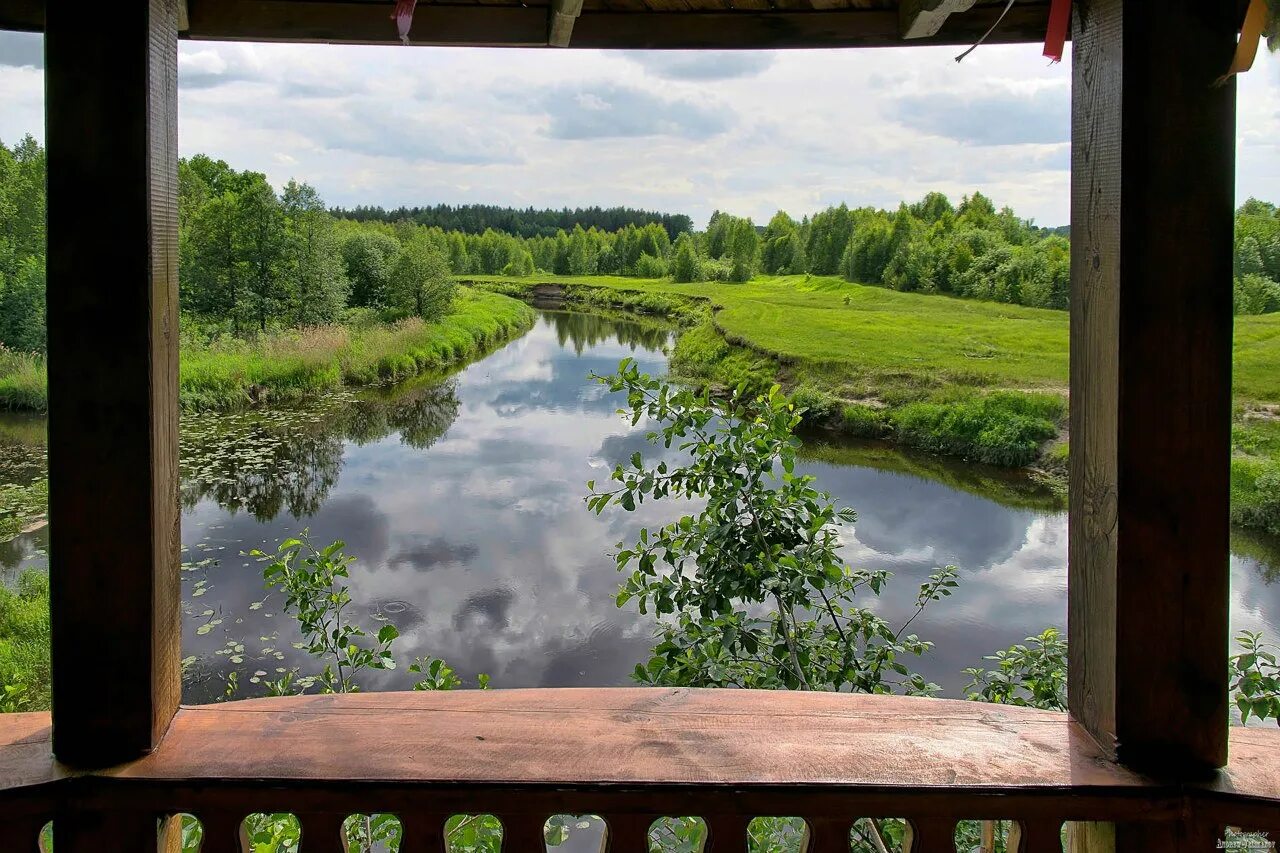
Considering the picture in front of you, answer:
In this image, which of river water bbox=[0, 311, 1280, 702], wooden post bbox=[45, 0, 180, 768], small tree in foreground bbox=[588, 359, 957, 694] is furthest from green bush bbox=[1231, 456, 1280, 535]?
wooden post bbox=[45, 0, 180, 768]

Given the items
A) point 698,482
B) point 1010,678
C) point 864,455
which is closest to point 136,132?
point 698,482

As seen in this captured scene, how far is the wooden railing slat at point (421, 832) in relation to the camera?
0.96 meters

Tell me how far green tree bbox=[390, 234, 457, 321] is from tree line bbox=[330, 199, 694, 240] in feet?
78.8

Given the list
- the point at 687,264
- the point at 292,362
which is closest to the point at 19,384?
the point at 292,362

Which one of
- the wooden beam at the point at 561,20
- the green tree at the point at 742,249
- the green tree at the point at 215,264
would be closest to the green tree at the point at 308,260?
the green tree at the point at 215,264

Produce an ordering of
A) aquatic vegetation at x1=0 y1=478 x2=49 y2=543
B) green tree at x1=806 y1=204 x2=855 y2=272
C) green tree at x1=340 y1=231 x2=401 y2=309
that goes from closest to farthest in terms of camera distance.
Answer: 1. aquatic vegetation at x1=0 y1=478 x2=49 y2=543
2. green tree at x1=340 y1=231 x2=401 y2=309
3. green tree at x1=806 y1=204 x2=855 y2=272

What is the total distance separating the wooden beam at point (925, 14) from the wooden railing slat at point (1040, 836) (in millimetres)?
1082

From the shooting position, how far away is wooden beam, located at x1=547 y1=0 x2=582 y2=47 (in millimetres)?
1336

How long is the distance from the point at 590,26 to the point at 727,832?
1267mm

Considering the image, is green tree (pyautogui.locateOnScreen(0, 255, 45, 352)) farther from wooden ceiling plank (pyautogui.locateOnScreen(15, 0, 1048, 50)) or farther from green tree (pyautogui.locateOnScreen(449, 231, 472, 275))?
green tree (pyautogui.locateOnScreen(449, 231, 472, 275))

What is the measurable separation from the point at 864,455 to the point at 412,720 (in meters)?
12.1

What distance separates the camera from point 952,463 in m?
12.4

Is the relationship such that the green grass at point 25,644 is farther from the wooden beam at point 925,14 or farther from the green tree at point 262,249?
the green tree at point 262,249

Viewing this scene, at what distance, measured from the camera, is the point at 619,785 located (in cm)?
95
